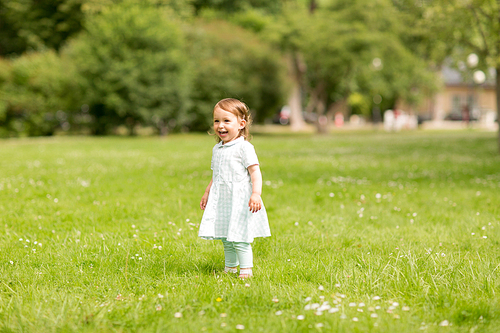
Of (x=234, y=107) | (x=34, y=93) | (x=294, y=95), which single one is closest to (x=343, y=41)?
(x=294, y=95)

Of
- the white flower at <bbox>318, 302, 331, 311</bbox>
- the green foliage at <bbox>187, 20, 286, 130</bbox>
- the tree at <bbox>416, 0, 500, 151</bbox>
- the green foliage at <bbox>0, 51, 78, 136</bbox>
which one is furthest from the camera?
the green foliage at <bbox>187, 20, 286, 130</bbox>

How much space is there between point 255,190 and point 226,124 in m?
0.62

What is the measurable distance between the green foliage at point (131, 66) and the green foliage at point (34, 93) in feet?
4.98

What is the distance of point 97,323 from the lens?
3158 millimetres

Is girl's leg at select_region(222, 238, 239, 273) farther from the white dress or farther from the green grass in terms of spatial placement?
the white dress

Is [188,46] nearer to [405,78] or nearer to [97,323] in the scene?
[405,78]

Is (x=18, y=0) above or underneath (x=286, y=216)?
above

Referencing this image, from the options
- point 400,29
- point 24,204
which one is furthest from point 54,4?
point 24,204

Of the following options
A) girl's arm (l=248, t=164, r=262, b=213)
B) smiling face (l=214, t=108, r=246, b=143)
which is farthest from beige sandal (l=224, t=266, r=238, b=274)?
smiling face (l=214, t=108, r=246, b=143)

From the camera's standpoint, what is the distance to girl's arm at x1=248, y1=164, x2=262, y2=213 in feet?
13.1

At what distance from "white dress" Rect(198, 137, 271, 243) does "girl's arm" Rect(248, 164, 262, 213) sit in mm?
58

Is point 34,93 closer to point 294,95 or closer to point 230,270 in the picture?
point 294,95

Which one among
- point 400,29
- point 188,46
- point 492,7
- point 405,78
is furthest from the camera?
point 405,78

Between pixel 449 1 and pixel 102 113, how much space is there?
22887 mm
